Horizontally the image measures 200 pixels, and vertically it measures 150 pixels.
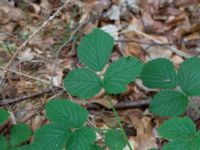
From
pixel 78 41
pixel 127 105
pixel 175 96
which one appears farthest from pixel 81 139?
pixel 78 41

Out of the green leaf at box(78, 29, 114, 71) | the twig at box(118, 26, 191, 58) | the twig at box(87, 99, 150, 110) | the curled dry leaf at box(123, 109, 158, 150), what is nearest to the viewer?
the green leaf at box(78, 29, 114, 71)

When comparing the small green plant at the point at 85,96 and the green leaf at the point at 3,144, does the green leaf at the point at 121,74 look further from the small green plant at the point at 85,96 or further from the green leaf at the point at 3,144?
the green leaf at the point at 3,144

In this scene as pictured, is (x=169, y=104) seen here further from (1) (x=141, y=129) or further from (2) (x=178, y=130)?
(1) (x=141, y=129)

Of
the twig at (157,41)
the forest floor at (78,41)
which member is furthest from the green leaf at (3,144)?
the twig at (157,41)

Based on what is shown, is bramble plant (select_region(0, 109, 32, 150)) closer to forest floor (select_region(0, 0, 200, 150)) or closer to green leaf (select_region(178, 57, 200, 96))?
forest floor (select_region(0, 0, 200, 150))

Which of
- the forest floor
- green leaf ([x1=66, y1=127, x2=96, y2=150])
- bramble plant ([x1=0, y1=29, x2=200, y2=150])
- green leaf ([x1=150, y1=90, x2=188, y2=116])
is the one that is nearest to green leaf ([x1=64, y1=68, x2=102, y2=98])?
bramble plant ([x1=0, y1=29, x2=200, y2=150])

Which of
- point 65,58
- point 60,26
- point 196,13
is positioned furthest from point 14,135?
point 196,13
